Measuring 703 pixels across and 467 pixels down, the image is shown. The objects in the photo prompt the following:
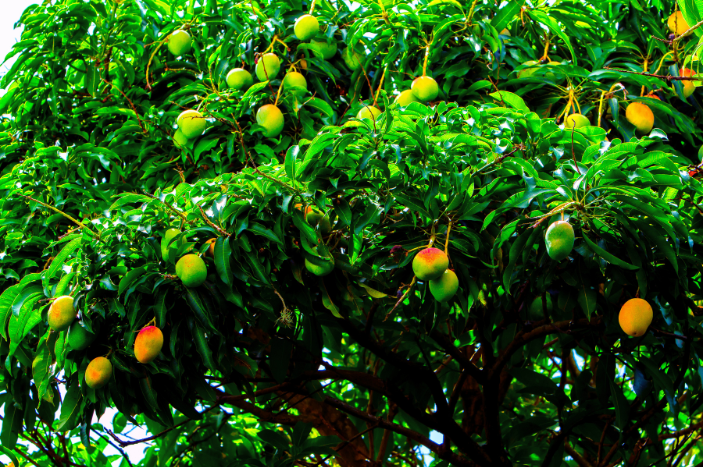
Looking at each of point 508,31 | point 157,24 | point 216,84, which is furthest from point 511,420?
point 157,24

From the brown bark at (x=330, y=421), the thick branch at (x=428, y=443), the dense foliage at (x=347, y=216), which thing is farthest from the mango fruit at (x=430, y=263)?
the brown bark at (x=330, y=421)

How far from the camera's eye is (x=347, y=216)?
1.89m

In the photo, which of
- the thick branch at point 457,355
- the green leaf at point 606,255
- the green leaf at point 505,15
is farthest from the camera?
the green leaf at point 505,15

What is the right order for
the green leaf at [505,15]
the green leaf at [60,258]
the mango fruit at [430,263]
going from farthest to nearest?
the green leaf at [505,15]
the green leaf at [60,258]
the mango fruit at [430,263]

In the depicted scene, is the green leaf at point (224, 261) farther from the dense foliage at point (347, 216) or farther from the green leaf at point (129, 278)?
the green leaf at point (129, 278)

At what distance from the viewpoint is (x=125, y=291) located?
6.18 ft


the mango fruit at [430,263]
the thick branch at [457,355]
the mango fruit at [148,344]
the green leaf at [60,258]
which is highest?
the green leaf at [60,258]

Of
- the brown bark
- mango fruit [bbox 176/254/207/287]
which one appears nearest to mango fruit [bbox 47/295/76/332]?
mango fruit [bbox 176/254/207/287]

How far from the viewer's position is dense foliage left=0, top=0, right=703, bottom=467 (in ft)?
6.05

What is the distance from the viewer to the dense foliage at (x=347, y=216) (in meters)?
1.84

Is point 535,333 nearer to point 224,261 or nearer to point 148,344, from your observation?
point 224,261

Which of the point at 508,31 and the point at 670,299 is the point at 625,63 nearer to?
the point at 508,31

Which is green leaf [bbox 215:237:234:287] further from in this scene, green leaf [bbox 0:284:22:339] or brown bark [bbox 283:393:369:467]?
brown bark [bbox 283:393:369:467]

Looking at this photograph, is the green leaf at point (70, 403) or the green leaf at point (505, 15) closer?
the green leaf at point (70, 403)
